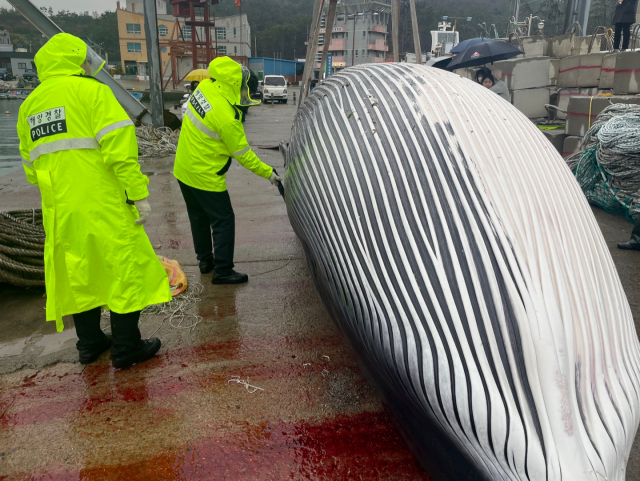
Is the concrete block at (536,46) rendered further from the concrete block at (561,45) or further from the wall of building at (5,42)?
the wall of building at (5,42)

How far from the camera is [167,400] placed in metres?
2.57

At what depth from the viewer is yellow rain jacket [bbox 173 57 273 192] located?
12.0 feet

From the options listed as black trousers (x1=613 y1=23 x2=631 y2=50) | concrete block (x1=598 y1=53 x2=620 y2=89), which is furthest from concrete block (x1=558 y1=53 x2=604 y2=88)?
black trousers (x1=613 y1=23 x2=631 y2=50)

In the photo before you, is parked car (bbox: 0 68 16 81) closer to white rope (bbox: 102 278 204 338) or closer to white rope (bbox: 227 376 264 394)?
white rope (bbox: 102 278 204 338)

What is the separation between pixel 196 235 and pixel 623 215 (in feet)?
17.2

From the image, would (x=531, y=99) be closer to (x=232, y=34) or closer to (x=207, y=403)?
(x=207, y=403)

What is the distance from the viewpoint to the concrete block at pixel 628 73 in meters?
7.02

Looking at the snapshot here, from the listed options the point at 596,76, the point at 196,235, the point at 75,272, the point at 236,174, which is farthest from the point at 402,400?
the point at 596,76

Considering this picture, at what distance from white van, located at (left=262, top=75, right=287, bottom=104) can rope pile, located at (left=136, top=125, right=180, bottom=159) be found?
1846 centimetres

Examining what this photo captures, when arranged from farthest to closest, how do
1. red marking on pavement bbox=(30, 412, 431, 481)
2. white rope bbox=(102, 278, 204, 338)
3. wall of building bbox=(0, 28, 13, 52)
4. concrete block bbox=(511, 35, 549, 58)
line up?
1. wall of building bbox=(0, 28, 13, 52)
2. concrete block bbox=(511, 35, 549, 58)
3. white rope bbox=(102, 278, 204, 338)
4. red marking on pavement bbox=(30, 412, 431, 481)

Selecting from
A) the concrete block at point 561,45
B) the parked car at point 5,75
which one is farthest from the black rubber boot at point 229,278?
the parked car at point 5,75

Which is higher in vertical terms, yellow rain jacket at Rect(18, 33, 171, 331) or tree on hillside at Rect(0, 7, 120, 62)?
tree on hillside at Rect(0, 7, 120, 62)

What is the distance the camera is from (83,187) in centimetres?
258

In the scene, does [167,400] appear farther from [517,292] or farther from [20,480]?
[517,292]
